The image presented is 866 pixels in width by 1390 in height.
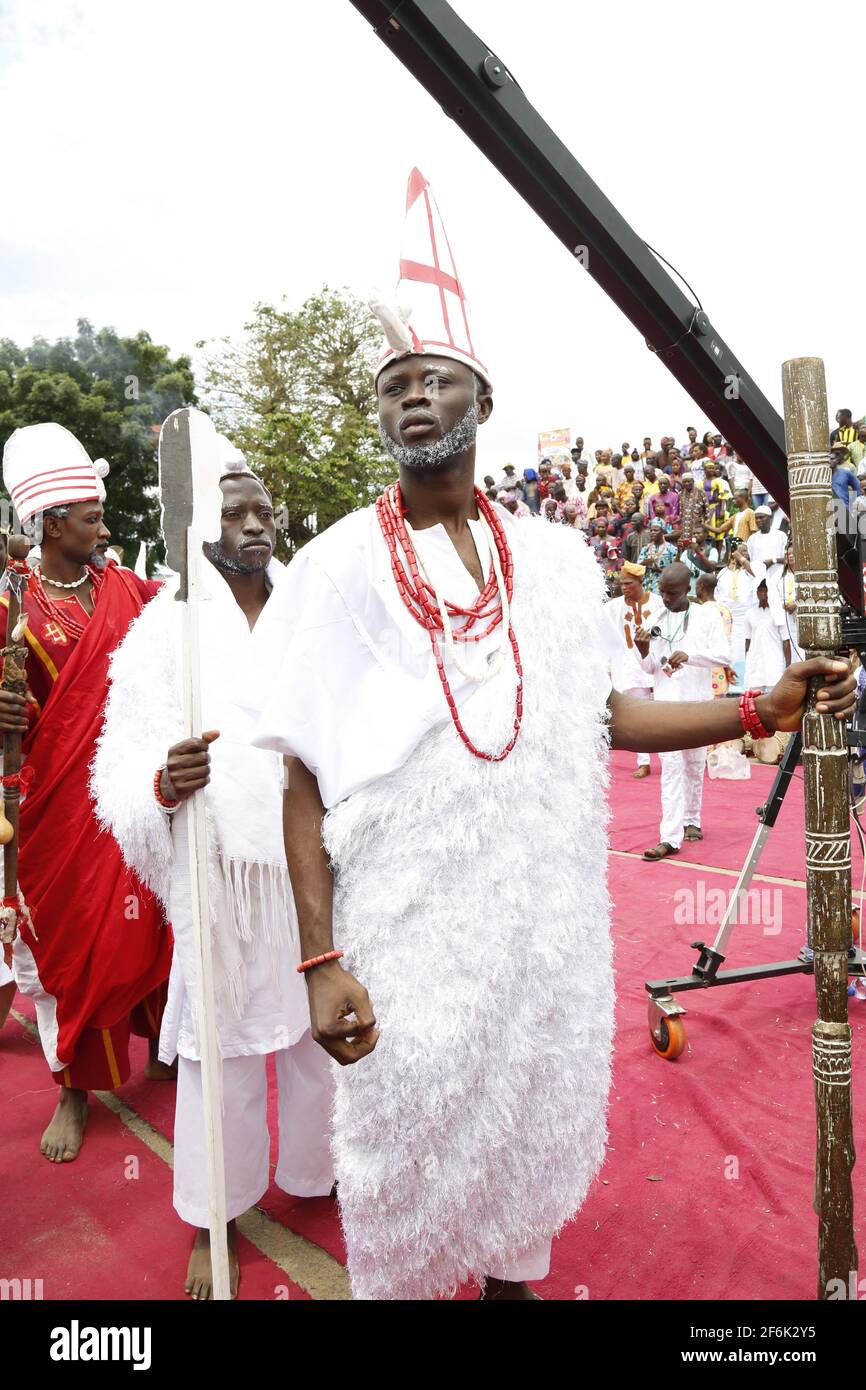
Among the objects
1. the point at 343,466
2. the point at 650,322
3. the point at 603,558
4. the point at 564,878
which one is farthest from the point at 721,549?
the point at 564,878

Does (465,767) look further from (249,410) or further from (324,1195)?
(249,410)

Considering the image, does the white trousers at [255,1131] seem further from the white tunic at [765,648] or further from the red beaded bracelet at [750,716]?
the white tunic at [765,648]

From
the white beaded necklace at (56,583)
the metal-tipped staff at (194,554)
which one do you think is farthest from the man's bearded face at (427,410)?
the white beaded necklace at (56,583)

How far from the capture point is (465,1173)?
1.80 metres

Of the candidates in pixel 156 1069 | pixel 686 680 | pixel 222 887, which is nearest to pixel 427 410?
pixel 222 887

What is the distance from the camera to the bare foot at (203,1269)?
239 cm

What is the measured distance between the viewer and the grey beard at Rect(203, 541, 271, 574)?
113 inches

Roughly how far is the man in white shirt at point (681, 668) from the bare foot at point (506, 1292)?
411cm

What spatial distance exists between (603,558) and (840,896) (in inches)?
570

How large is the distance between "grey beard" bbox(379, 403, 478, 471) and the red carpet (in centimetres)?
216

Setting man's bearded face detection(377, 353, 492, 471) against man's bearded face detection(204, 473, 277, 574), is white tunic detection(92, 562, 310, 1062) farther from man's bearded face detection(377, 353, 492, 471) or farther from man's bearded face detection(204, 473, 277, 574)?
man's bearded face detection(377, 353, 492, 471)

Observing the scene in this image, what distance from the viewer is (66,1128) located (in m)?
3.30

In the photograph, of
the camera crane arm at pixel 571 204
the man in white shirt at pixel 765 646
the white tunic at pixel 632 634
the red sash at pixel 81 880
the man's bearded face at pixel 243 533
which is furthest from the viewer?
the man in white shirt at pixel 765 646

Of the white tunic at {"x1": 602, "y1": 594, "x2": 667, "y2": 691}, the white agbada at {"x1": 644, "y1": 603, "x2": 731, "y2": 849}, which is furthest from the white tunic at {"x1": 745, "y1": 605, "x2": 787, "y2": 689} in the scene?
the white agbada at {"x1": 644, "y1": 603, "x2": 731, "y2": 849}
